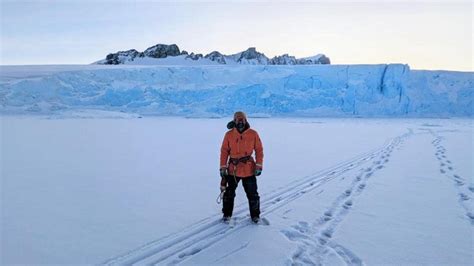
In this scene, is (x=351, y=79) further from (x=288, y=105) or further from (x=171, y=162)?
(x=171, y=162)

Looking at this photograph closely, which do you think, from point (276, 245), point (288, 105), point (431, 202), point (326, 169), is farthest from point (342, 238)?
point (288, 105)

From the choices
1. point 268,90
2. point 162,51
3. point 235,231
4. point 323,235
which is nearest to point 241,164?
point 235,231

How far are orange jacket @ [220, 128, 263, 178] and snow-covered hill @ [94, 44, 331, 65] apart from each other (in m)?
39.1

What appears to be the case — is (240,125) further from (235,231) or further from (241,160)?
(235,231)

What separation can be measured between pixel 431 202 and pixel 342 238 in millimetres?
1853

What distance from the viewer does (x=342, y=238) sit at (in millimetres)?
3465

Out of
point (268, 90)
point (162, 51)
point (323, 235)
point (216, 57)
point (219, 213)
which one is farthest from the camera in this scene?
point (162, 51)

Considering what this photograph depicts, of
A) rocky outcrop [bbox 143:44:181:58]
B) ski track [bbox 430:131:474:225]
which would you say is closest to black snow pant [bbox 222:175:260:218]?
ski track [bbox 430:131:474:225]

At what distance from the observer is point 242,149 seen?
3834 mm

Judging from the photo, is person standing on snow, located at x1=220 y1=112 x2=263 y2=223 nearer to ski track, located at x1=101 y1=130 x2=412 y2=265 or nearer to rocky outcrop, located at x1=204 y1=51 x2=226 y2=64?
ski track, located at x1=101 y1=130 x2=412 y2=265

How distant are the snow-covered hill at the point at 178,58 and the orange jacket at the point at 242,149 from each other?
39.1 metres

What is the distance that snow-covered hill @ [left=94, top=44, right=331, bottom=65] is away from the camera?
43375 millimetres

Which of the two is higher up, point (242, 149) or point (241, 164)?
point (242, 149)

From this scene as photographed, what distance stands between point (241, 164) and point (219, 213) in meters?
0.65
